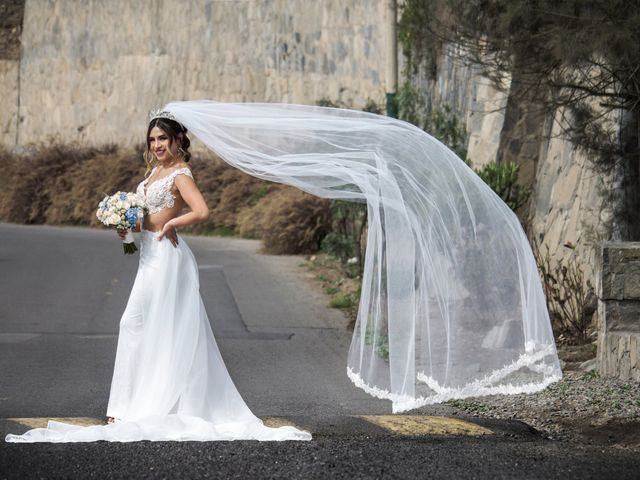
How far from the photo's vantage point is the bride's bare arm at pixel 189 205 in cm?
698

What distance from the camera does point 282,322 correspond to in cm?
1275

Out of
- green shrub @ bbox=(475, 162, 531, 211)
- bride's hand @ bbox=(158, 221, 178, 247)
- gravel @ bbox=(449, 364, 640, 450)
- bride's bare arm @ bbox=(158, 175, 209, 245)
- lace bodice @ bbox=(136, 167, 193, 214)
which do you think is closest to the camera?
bride's bare arm @ bbox=(158, 175, 209, 245)

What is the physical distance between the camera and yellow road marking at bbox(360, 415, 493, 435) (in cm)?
716

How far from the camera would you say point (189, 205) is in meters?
7.12

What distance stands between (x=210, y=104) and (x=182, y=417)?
6.56ft

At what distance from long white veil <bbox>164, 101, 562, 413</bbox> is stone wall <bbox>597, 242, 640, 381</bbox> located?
7.41ft

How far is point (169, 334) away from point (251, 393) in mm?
2121

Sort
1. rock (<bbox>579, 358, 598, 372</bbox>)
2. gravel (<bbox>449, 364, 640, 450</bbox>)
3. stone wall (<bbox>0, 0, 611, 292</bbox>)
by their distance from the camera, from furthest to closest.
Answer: stone wall (<bbox>0, 0, 611, 292</bbox>) → rock (<bbox>579, 358, 598, 372</bbox>) → gravel (<bbox>449, 364, 640, 450</bbox>)

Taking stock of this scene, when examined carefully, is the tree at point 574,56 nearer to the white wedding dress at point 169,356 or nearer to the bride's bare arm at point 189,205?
the bride's bare arm at point 189,205

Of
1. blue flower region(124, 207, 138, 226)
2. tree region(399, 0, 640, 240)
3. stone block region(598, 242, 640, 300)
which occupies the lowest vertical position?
stone block region(598, 242, 640, 300)

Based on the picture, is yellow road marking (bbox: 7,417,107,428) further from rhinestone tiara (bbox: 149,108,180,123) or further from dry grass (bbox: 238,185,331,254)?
dry grass (bbox: 238,185,331,254)

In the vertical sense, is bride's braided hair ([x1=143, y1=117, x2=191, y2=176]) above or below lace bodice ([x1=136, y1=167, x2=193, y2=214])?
above

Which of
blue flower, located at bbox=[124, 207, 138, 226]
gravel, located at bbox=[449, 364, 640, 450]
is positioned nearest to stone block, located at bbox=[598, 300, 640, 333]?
gravel, located at bbox=[449, 364, 640, 450]

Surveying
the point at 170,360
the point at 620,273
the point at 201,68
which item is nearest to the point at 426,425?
the point at 170,360
